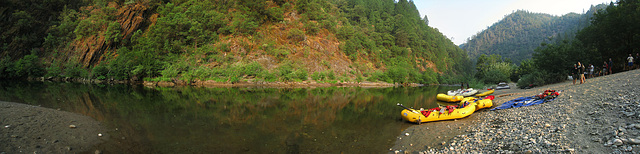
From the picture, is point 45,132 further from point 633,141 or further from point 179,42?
point 179,42

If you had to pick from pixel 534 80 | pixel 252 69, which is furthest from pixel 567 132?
pixel 252 69

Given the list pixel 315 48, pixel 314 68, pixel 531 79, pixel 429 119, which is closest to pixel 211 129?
pixel 429 119

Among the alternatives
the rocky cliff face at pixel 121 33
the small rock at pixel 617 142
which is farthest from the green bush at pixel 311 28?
the small rock at pixel 617 142

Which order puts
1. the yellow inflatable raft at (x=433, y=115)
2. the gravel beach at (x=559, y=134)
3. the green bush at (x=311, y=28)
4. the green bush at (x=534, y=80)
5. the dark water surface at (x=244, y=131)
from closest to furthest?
the gravel beach at (x=559, y=134) → the dark water surface at (x=244, y=131) → the yellow inflatable raft at (x=433, y=115) → the green bush at (x=534, y=80) → the green bush at (x=311, y=28)

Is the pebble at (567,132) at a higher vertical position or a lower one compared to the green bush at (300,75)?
lower

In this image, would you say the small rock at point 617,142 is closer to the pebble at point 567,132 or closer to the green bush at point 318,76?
the pebble at point 567,132

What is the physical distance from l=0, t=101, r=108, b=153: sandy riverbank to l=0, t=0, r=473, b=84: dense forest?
3133 centimetres

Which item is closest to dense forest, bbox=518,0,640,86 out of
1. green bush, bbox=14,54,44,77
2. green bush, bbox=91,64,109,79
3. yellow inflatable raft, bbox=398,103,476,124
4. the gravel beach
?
the gravel beach

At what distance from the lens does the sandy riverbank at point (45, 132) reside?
7035mm

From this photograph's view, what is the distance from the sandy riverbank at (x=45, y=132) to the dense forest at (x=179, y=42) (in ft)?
103

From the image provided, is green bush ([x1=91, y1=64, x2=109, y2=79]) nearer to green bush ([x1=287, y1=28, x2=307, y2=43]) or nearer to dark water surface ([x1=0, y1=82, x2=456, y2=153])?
green bush ([x1=287, y1=28, x2=307, y2=43])

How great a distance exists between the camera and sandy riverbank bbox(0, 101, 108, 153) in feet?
23.1

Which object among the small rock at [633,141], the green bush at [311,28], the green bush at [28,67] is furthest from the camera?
the green bush at [311,28]

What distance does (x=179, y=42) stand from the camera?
4797 centimetres
